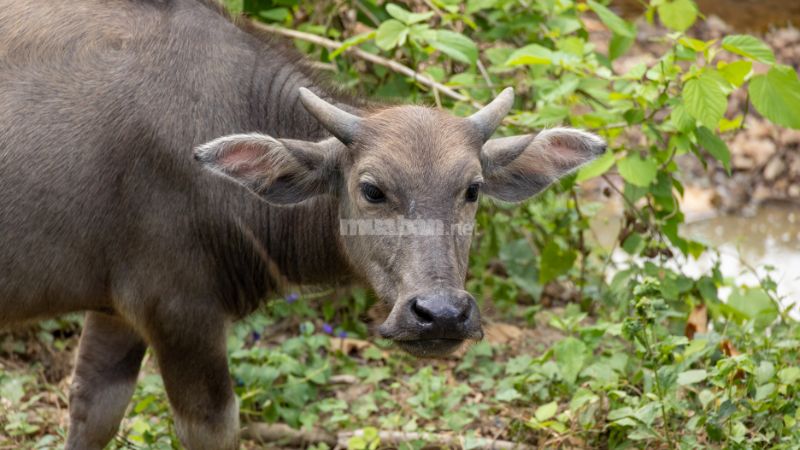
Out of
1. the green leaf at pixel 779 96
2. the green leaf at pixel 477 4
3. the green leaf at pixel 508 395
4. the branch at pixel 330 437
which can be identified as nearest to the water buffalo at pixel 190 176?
the branch at pixel 330 437

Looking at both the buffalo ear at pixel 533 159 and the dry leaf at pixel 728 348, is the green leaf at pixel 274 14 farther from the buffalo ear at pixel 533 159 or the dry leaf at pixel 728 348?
the dry leaf at pixel 728 348

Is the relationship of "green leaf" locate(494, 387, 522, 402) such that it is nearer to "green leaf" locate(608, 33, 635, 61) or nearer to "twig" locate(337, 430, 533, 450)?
"twig" locate(337, 430, 533, 450)

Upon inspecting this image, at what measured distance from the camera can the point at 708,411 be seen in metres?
5.41

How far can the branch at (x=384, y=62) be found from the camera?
21.2ft

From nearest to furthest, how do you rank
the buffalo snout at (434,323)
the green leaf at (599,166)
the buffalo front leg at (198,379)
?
the buffalo snout at (434,323) → the buffalo front leg at (198,379) → the green leaf at (599,166)

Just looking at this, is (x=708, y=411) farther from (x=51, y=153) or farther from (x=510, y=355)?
(x=51, y=153)

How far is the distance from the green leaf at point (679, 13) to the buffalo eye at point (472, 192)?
1.83m

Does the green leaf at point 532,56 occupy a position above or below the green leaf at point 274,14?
below

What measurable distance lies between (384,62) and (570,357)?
206 centimetres

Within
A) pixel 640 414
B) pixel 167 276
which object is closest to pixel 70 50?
pixel 167 276

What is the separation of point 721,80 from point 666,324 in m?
1.96

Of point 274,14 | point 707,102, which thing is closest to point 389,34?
point 274,14

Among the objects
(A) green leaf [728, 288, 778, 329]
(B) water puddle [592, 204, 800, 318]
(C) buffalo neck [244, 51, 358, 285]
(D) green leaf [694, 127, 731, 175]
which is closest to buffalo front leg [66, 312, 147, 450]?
(C) buffalo neck [244, 51, 358, 285]

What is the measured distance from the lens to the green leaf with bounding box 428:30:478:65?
597cm
